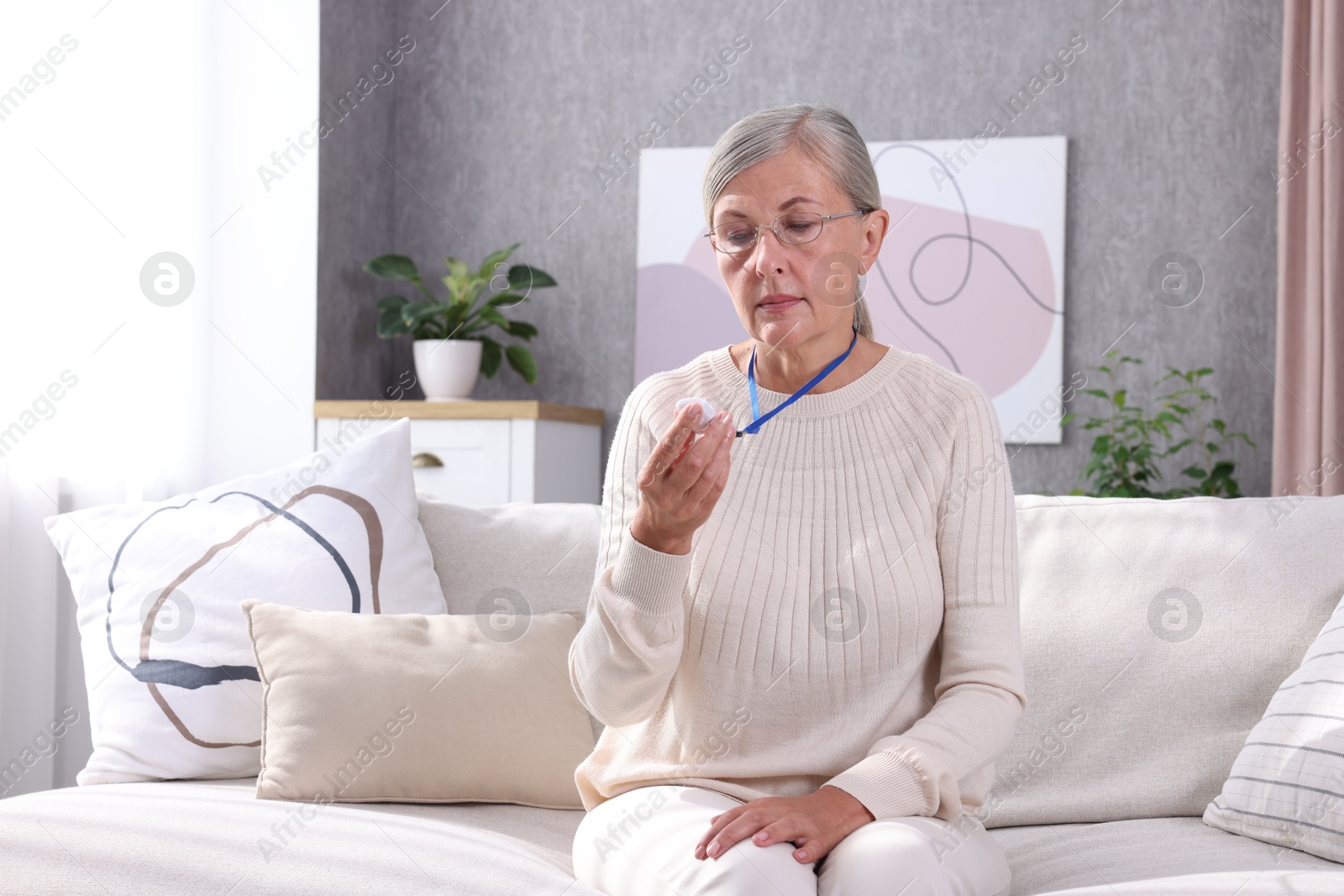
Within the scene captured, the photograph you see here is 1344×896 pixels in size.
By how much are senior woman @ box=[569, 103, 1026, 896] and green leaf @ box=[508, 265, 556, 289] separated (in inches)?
75.7

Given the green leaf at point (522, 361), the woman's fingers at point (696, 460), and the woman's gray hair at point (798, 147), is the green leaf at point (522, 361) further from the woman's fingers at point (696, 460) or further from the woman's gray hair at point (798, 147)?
the woman's fingers at point (696, 460)

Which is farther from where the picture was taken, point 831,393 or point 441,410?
point 441,410

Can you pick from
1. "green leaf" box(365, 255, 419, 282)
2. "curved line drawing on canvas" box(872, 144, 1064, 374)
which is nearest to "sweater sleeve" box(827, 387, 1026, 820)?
"curved line drawing on canvas" box(872, 144, 1064, 374)

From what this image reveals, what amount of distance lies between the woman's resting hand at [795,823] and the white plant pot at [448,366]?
225 centimetres

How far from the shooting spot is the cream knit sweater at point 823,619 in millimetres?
1274

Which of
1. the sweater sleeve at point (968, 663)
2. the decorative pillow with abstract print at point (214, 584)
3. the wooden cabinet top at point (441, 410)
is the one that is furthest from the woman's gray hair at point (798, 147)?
the wooden cabinet top at point (441, 410)

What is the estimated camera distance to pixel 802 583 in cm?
135

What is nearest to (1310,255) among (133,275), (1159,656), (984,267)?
(984,267)

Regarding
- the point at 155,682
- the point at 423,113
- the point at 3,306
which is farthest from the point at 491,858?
the point at 423,113

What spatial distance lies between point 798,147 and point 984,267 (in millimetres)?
2056

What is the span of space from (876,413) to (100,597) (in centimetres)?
117

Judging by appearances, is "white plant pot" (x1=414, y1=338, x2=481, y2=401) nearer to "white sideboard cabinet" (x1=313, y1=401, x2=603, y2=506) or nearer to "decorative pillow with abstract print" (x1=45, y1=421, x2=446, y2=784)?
"white sideboard cabinet" (x1=313, y1=401, x2=603, y2=506)

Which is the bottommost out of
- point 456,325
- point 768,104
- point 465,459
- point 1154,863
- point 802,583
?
point 1154,863

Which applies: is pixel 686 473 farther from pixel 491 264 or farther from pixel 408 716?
pixel 491 264
